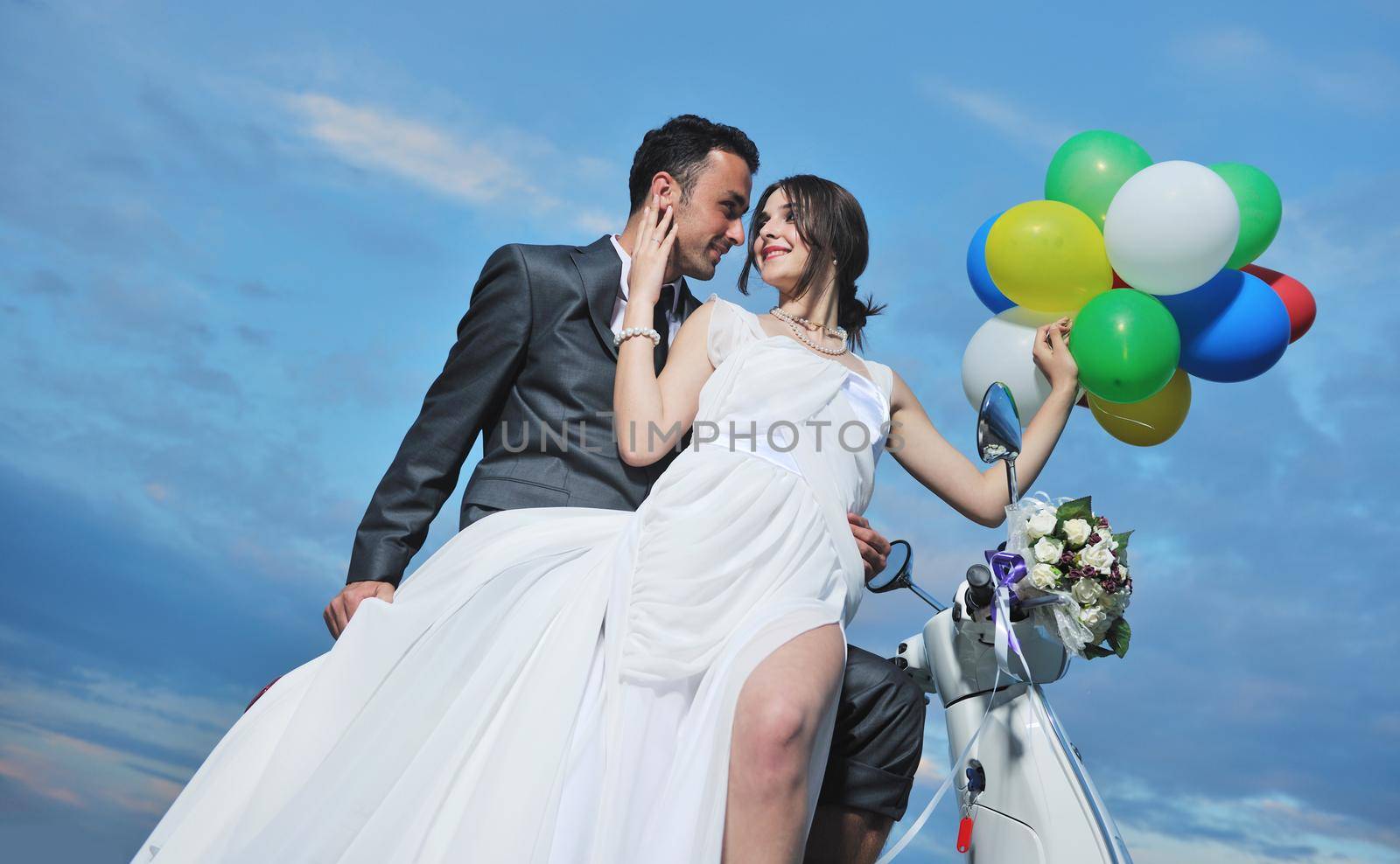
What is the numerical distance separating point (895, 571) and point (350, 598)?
1.29m

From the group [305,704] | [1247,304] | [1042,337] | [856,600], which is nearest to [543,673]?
[305,704]

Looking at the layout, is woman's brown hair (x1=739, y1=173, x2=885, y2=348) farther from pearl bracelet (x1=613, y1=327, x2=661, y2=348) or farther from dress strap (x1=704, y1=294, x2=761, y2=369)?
pearl bracelet (x1=613, y1=327, x2=661, y2=348)

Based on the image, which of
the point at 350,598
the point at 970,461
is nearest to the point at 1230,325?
the point at 970,461

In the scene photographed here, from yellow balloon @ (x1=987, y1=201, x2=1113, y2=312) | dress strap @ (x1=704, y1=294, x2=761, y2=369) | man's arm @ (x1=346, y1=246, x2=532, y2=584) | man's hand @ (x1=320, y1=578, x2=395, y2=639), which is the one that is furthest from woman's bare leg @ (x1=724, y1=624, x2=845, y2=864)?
yellow balloon @ (x1=987, y1=201, x2=1113, y2=312)

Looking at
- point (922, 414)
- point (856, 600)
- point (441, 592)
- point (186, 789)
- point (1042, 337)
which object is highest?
Result: point (1042, 337)

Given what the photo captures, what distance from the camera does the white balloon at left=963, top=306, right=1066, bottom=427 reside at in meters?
3.32

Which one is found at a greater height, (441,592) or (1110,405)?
(1110,405)

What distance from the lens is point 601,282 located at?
318 centimetres

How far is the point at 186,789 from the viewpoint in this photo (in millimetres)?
2570

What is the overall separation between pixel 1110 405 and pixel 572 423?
150cm

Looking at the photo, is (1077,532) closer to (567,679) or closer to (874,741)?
(874,741)

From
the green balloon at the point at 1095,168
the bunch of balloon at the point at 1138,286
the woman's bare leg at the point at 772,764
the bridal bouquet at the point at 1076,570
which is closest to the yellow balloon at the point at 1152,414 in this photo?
the bunch of balloon at the point at 1138,286

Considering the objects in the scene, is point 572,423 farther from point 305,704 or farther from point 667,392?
point 305,704

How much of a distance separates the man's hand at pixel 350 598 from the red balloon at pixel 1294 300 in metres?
2.54
